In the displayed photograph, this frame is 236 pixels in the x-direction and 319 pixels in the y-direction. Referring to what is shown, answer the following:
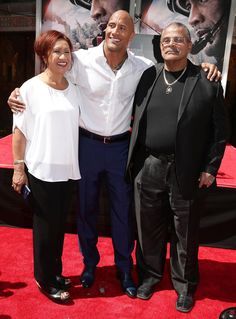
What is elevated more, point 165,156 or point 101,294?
point 165,156

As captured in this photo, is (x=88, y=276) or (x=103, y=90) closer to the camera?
(x=103, y=90)

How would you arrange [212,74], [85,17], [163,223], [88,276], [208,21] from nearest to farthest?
1. [212,74]
2. [163,223]
3. [88,276]
4. [208,21]
5. [85,17]

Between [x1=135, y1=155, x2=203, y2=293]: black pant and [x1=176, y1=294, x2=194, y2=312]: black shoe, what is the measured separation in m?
0.04

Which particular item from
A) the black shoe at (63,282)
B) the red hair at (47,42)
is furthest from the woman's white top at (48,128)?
the black shoe at (63,282)

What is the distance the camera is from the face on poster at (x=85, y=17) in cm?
675

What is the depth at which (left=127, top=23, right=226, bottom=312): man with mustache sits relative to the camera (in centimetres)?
200

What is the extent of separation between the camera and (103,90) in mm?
2160

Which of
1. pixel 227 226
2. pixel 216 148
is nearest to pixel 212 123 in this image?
pixel 216 148

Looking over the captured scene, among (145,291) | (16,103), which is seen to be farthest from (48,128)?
(145,291)

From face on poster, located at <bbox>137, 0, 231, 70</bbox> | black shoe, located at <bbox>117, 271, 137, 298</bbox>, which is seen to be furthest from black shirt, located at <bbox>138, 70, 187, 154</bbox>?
face on poster, located at <bbox>137, 0, 231, 70</bbox>

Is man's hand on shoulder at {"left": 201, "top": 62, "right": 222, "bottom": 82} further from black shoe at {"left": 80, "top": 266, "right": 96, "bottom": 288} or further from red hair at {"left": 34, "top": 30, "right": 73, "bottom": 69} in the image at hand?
black shoe at {"left": 80, "top": 266, "right": 96, "bottom": 288}

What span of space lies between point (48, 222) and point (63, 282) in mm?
484

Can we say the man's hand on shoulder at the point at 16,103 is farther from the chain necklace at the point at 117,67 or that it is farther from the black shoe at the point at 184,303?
the black shoe at the point at 184,303

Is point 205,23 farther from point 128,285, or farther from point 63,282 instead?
point 63,282
